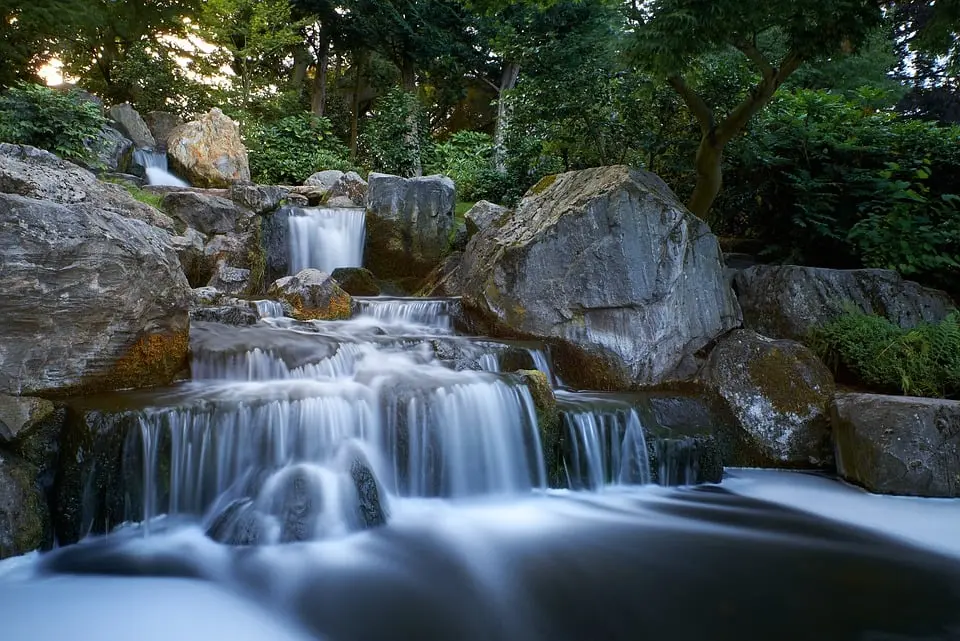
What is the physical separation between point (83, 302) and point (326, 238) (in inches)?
245

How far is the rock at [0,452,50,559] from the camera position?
358 cm

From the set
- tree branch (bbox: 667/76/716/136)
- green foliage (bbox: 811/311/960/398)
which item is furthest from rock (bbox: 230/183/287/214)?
green foliage (bbox: 811/311/960/398)

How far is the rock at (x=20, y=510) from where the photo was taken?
3.58 metres

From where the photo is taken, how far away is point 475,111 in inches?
930

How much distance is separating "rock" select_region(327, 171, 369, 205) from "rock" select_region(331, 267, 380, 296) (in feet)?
7.90

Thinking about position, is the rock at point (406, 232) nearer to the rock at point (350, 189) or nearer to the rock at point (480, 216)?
the rock at point (480, 216)

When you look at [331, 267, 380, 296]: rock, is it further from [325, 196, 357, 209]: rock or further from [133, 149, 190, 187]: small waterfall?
[133, 149, 190, 187]: small waterfall

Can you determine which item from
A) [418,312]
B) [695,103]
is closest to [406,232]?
[418,312]

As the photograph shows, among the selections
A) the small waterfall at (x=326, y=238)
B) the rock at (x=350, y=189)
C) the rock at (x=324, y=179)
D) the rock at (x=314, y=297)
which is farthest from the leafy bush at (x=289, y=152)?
the rock at (x=314, y=297)

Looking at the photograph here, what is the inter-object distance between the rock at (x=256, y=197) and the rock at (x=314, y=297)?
258cm

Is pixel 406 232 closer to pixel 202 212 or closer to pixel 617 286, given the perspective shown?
pixel 202 212

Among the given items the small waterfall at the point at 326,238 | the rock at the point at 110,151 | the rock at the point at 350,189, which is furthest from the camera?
the rock at the point at 350,189

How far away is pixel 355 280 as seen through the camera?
987 cm

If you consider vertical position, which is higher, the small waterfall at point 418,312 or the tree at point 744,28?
the tree at point 744,28
